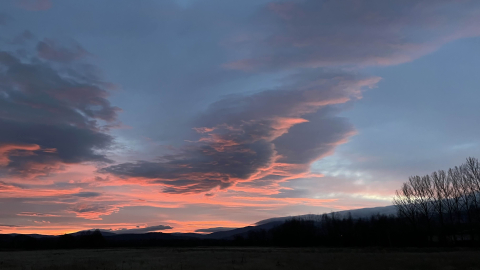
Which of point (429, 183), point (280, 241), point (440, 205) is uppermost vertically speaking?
point (429, 183)

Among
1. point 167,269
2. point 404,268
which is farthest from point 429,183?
point 167,269

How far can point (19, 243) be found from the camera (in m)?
150

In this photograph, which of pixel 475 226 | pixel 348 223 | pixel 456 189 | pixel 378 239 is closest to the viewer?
pixel 475 226

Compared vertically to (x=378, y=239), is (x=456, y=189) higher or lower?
higher

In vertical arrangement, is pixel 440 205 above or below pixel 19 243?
above

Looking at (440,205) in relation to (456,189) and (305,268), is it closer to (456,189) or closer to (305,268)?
(456,189)

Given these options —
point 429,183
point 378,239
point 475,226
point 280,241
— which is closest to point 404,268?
point 475,226

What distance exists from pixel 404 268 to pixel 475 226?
6427cm

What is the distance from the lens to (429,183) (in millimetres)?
96500

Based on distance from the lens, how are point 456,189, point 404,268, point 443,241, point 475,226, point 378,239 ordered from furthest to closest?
point 378,239 < point 456,189 < point 443,241 < point 475,226 < point 404,268

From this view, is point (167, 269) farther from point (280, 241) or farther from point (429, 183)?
point (280, 241)

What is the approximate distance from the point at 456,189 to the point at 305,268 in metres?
81.3

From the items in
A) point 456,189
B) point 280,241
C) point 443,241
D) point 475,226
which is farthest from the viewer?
point 280,241

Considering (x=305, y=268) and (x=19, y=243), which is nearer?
(x=305, y=268)
